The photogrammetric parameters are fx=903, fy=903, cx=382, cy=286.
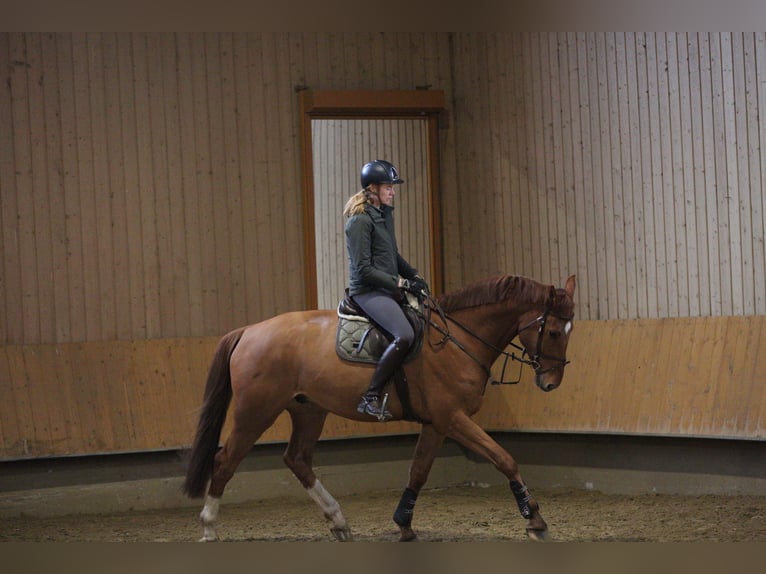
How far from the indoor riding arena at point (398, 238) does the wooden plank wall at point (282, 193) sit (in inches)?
0.8

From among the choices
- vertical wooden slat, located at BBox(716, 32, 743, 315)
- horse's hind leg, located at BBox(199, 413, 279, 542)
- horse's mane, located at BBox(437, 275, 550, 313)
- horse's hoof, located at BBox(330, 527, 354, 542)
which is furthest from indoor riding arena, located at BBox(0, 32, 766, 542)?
horse's mane, located at BBox(437, 275, 550, 313)

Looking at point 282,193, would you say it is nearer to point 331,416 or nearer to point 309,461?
point 331,416

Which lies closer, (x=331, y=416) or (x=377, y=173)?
(x=377, y=173)

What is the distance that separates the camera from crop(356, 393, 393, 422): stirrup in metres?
5.80

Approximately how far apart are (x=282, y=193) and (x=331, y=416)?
220 centimetres

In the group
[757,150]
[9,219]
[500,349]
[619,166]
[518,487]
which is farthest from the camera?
[619,166]

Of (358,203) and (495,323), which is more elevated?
(358,203)

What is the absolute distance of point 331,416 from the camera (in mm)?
8539

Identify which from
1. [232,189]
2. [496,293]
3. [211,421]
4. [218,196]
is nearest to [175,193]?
[218,196]

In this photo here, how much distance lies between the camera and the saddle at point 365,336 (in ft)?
19.3

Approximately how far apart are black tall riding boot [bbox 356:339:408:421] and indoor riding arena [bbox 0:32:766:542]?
1461 mm

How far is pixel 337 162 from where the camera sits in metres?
8.91

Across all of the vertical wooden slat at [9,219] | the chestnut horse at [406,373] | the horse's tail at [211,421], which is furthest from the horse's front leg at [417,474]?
the vertical wooden slat at [9,219]

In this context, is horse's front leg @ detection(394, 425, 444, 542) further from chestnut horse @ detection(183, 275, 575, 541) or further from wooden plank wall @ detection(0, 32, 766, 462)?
wooden plank wall @ detection(0, 32, 766, 462)
